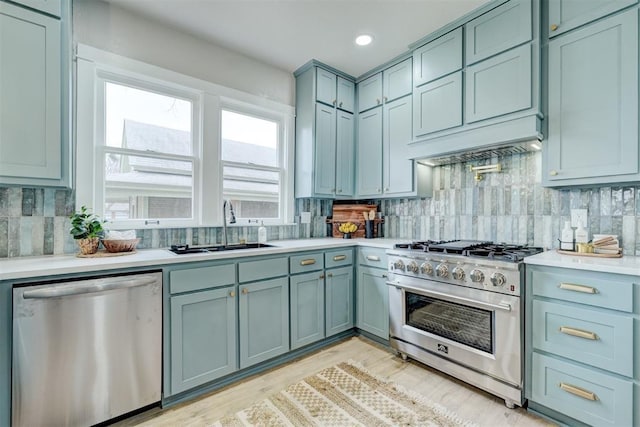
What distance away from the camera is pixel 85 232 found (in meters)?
1.94

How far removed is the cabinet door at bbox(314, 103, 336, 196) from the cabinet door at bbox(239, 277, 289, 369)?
1183mm

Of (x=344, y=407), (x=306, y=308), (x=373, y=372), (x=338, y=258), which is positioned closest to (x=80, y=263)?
(x=306, y=308)

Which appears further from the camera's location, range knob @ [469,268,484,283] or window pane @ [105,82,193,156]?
window pane @ [105,82,193,156]

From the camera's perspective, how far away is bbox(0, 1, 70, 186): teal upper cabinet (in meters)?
1.63

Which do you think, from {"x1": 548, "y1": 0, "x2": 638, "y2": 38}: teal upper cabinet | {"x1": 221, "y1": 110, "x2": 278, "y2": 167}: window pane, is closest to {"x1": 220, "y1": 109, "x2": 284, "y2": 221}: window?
{"x1": 221, "y1": 110, "x2": 278, "y2": 167}: window pane

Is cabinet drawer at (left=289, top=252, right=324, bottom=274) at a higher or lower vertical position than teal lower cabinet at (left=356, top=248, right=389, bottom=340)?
higher

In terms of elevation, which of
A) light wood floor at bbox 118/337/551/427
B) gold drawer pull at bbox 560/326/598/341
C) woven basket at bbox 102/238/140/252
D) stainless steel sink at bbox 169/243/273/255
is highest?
woven basket at bbox 102/238/140/252

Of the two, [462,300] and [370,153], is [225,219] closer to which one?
[370,153]

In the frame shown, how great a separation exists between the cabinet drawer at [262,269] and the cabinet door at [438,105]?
1.68 m

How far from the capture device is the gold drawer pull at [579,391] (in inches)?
63.2

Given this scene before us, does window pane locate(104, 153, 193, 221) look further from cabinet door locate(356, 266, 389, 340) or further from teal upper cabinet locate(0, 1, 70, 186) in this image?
cabinet door locate(356, 266, 389, 340)

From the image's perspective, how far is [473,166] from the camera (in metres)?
2.75

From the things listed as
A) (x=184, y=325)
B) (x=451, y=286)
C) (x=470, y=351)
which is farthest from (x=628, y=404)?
(x=184, y=325)

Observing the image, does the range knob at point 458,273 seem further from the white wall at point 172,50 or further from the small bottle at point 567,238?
the white wall at point 172,50
